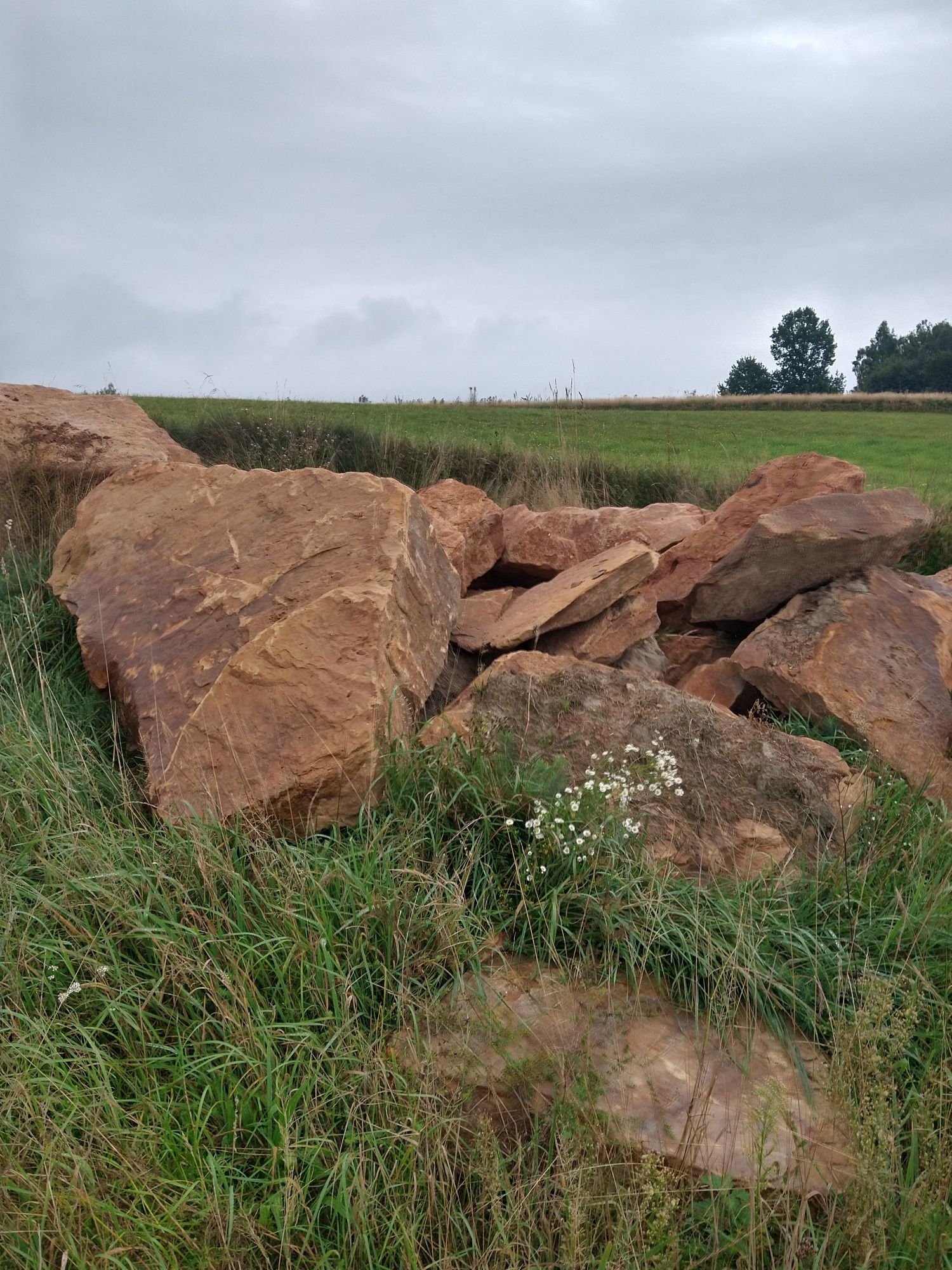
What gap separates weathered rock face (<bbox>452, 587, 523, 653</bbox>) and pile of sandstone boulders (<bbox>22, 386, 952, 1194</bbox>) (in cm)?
2

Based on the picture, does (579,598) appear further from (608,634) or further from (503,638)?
(503,638)

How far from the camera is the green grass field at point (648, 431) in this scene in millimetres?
11914

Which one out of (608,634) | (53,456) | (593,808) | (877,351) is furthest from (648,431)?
(877,351)

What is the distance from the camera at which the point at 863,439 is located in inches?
849

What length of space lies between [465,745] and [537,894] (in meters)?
0.69

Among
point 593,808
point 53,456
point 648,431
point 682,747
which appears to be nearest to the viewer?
point 593,808

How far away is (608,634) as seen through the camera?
4910 mm

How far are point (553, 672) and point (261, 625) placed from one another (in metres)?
1.24

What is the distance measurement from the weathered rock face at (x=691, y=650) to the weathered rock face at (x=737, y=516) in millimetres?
312

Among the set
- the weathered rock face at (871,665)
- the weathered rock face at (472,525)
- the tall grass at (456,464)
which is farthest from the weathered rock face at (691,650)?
the tall grass at (456,464)

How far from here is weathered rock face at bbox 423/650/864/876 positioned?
3.62m

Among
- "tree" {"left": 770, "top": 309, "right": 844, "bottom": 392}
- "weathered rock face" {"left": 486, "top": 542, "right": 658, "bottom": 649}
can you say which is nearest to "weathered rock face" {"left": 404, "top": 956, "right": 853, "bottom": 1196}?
"weathered rock face" {"left": 486, "top": 542, "right": 658, "bottom": 649}

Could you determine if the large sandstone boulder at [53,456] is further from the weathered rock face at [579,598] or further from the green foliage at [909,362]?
the green foliage at [909,362]

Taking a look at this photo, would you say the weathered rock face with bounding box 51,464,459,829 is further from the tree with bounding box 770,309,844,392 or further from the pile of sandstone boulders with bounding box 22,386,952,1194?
the tree with bounding box 770,309,844,392
